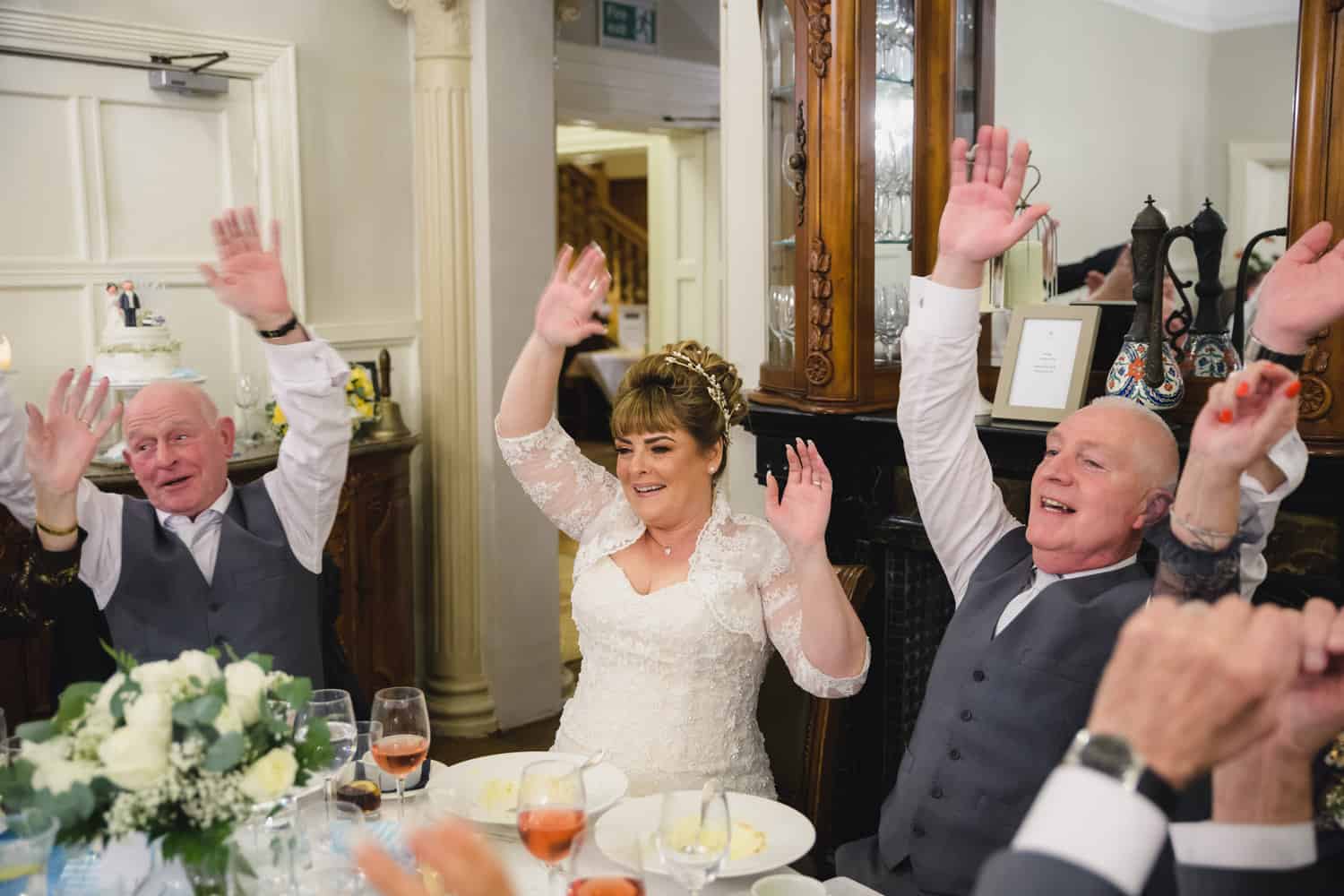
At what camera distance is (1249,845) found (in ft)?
4.36

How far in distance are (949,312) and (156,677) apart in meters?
1.26

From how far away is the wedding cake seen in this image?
3.41 meters

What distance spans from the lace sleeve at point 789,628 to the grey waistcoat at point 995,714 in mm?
139

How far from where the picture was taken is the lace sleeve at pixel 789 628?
81.1 inches

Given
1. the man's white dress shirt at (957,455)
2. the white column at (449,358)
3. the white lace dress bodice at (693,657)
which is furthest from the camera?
the white column at (449,358)

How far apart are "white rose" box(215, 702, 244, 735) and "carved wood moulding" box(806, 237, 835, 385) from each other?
1.64 metres

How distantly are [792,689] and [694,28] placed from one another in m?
3.76

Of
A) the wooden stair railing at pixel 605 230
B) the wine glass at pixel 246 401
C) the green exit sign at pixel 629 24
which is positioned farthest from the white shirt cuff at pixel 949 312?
the wooden stair railing at pixel 605 230

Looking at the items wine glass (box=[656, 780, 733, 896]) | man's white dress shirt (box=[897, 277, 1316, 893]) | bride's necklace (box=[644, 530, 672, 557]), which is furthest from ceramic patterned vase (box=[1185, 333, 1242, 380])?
wine glass (box=[656, 780, 733, 896])

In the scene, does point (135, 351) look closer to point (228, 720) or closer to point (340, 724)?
point (340, 724)

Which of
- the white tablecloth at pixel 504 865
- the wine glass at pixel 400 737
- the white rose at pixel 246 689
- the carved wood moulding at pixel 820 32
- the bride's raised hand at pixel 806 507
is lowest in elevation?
the white tablecloth at pixel 504 865

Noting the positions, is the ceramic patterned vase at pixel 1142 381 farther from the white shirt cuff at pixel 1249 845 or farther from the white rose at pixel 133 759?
the white rose at pixel 133 759

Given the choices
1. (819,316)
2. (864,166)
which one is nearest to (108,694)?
(819,316)

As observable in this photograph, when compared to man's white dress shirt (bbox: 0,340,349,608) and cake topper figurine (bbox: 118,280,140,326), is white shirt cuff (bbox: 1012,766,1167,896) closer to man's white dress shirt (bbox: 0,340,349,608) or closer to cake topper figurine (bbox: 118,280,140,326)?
man's white dress shirt (bbox: 0,340,349,608)
